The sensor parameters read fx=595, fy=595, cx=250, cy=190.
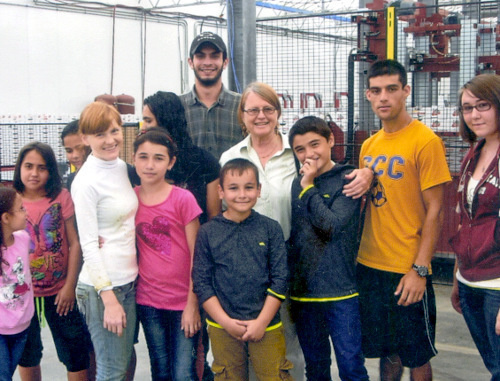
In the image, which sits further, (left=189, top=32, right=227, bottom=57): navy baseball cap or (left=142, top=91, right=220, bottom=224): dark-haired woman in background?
(left=189, top=32, right=227, bottom=57): navy baseball cap

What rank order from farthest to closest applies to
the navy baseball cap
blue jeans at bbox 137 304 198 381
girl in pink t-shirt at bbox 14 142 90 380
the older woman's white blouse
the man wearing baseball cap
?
1. the man wearing baseball cap
2. the navy baseball cap
3. girl in pink t-shirt at bbox 14 142 90 380
4. the older woman's white blouse
5. blue jeans at bbox 137 304 198 381

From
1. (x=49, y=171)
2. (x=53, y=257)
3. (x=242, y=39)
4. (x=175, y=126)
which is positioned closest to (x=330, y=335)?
(x=175, y=126)

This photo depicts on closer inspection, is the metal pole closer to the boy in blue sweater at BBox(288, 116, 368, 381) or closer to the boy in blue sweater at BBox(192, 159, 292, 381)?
the boy in blue sweater at BBox(288, 116, 368, 381)

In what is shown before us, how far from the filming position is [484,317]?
2428 millimetres

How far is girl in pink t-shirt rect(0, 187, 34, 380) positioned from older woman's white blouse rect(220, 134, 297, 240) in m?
1.06

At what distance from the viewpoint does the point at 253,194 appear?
263 centimetres

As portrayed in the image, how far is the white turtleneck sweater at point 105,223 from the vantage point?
8.25 ft

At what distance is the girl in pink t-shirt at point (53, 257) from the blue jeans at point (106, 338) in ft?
1.21

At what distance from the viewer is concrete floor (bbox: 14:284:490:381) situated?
374 cm

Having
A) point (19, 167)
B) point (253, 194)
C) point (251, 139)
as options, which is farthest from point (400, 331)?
point (19, 167)

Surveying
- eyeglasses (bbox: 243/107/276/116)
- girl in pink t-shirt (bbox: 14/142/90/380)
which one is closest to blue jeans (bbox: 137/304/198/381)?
girl in pink t-shirt (bbox: 14/142/90/380)

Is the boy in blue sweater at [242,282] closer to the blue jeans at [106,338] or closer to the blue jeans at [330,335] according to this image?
the blue jeans at [330,335]

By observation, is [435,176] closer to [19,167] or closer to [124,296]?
[124,296]

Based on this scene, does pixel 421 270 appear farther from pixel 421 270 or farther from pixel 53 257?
pixel 53 257
